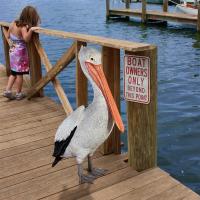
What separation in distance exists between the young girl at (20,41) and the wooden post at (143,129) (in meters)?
2.77

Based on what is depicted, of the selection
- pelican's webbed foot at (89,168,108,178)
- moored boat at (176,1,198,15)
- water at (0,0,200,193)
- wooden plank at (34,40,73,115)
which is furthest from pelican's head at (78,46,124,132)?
moored boat at (176,1,198,15)

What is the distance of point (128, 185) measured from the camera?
3857 millimetres

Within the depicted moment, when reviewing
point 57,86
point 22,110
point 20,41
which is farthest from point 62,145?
point 20,41

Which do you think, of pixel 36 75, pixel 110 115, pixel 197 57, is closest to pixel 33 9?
pixel 36 75

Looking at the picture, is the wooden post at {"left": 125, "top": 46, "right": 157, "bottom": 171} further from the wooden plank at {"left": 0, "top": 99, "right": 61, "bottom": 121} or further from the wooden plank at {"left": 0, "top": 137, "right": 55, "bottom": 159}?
the wooden plank at {"left": 0, "top": 99, "right": 61, "bottom": 121}

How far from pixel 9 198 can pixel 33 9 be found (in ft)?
11.3

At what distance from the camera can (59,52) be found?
17547mm

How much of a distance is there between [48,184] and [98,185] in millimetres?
512

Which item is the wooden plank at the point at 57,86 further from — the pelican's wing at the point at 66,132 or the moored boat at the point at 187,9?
the moored boat at the point at 187,9

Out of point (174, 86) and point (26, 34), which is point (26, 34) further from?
point (174, 86)

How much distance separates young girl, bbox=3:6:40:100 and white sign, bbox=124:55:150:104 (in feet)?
8.72

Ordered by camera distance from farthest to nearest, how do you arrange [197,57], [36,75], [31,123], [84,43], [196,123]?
[197,57] < [196,123] < [36,75] < [31,123] < [84,43]

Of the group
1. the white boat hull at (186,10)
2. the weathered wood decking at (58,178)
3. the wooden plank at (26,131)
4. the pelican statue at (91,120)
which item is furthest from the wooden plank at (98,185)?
the white boat hull at (186,10)

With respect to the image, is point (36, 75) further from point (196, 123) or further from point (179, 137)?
point (196, 123)
